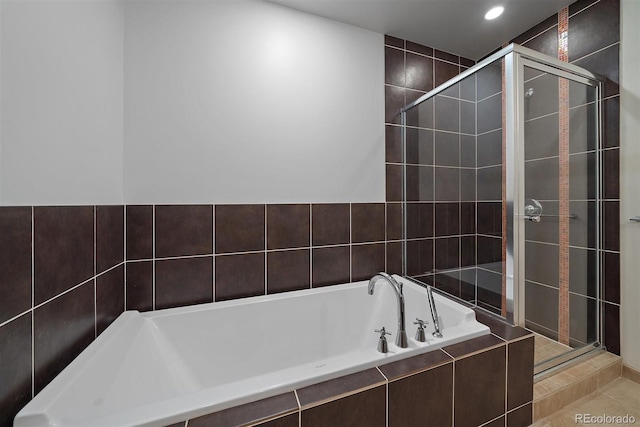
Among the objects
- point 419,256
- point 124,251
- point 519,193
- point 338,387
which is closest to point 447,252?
point 419,256

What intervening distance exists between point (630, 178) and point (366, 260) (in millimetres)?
1556

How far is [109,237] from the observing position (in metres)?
1.19

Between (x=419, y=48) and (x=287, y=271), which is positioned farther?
(x=419, y=48)

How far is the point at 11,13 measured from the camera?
2.29 ft

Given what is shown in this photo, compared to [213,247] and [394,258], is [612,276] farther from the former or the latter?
[213,247]

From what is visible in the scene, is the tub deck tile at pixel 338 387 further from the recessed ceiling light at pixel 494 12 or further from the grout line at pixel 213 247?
the recessed ceiling light at pixel 494 12

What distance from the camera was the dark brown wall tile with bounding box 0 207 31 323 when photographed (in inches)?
25.8

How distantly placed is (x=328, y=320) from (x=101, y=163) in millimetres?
1413

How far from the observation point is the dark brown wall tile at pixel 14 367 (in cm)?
64

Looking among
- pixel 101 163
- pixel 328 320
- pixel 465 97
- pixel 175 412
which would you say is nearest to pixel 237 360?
pixel 328 320

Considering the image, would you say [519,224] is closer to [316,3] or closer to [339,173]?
[339,173]

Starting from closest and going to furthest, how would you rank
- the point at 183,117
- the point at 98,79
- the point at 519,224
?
1. the point at 98,79
2. the point at 519,224
3. the point at 183,117

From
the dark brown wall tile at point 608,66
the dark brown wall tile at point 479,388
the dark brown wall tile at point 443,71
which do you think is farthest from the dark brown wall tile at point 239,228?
the dark brown wall tile at point 608,66

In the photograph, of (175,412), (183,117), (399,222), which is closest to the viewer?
(175,412)
